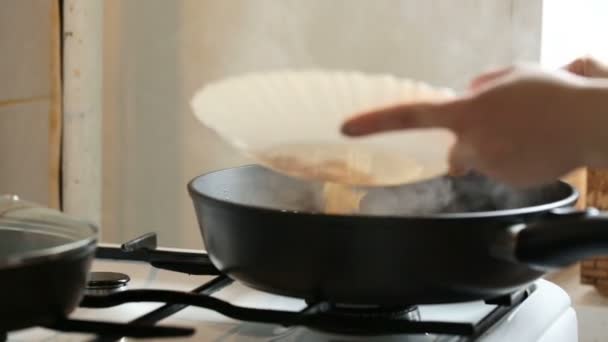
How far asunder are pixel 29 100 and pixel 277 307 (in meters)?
0.50

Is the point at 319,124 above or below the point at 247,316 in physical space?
above

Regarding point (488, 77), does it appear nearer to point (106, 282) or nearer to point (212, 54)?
point (106, 282)

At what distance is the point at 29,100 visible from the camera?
104cm

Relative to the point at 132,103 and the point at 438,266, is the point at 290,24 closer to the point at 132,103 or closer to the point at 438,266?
the point at 132,103

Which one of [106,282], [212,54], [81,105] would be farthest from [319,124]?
[212,54]

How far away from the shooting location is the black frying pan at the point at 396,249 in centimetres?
52

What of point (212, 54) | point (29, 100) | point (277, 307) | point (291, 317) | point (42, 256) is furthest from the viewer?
point (212, 54)

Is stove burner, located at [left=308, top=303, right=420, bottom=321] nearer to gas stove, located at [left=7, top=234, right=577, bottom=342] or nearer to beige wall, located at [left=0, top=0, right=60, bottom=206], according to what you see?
gas stove, located at [left=7, top=234, right=577, bottom=342]

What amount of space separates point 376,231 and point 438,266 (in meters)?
0.05

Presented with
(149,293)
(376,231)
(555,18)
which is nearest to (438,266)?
(376,231)

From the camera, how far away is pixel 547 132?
53 centimetres

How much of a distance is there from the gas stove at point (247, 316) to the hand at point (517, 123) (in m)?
0.10

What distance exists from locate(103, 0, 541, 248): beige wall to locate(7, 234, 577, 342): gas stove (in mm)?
549

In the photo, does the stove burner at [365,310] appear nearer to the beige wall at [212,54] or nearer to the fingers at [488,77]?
the fingers at [488,77]
